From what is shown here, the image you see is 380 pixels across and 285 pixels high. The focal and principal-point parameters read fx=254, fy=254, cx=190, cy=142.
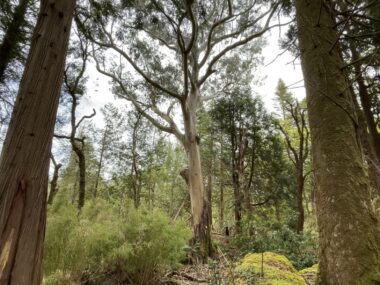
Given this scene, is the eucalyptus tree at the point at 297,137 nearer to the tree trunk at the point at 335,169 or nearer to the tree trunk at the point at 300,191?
the tree trunk at the point at 300,191

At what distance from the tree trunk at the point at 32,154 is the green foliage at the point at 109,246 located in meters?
1.69

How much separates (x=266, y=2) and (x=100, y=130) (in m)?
11.3

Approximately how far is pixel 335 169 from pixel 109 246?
8.80 ft

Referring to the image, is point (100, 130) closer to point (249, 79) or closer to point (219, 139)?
point (219, 139)

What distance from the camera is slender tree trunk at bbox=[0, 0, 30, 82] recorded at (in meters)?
4.37

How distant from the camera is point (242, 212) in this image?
9867 millimetres

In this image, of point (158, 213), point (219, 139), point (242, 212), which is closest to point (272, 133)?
point (219, 139)

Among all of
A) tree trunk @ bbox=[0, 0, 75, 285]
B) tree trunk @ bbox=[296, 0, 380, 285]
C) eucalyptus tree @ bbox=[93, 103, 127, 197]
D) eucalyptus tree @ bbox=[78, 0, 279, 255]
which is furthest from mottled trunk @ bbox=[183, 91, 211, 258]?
eucalyptus tree @ bbox=[93, 103, 127, 197]

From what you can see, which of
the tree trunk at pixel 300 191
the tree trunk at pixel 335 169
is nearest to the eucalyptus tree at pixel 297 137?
the tree trunk at pixel 300 191

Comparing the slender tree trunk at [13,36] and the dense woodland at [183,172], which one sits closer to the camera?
the dense woodland at [183,172]

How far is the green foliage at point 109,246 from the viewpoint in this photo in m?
2.87

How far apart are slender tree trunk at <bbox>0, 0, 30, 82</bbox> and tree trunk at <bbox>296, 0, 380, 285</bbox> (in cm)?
464

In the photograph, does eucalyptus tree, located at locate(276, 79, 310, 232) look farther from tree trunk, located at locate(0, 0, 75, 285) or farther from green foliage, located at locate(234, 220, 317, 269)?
tree trunk, located at locate(0, 0, 75, 285)

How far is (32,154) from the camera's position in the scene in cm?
145
